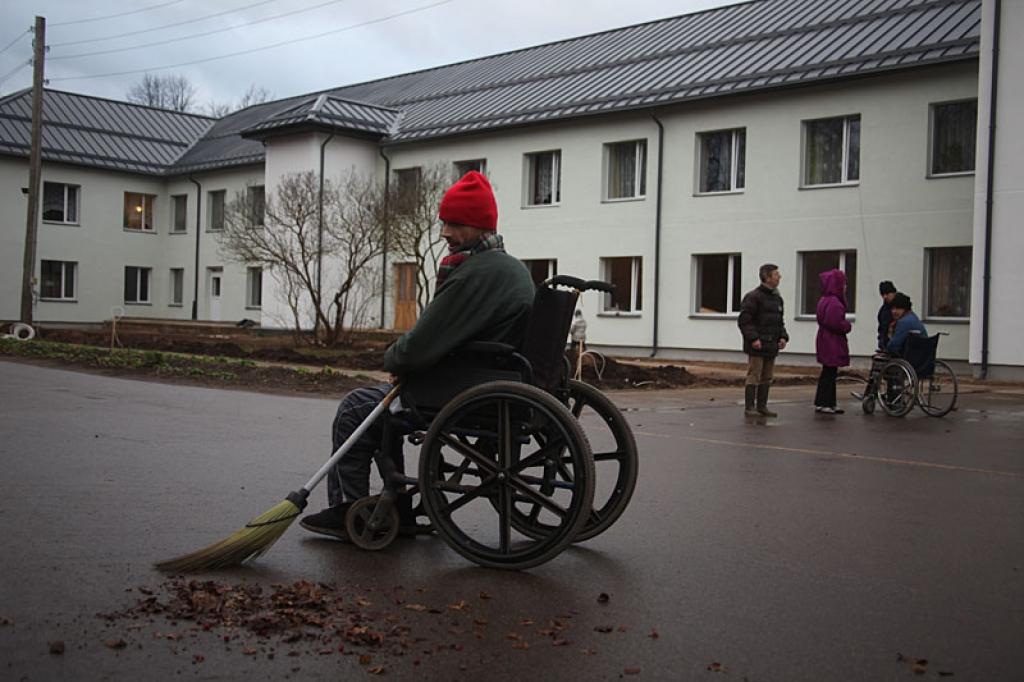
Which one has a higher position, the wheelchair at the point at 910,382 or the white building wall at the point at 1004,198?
the white building wall at the point at 1004,198

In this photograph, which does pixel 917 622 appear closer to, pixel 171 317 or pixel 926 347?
pixel 926 347

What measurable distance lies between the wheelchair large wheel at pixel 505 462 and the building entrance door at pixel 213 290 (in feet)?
137

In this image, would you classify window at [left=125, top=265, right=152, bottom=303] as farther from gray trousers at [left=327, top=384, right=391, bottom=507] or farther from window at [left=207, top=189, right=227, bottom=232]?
gray trousers at [left=327, top=384, right=391, bottom=507]

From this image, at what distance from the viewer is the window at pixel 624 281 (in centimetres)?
3069

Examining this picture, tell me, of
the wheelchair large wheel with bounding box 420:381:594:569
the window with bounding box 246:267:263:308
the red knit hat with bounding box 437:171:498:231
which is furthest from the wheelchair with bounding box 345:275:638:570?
the window with bounding box 246:267:263:308

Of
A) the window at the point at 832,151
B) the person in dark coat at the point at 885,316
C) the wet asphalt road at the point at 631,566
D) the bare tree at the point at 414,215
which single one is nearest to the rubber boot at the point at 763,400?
the person in dark coat at the point at 885,316

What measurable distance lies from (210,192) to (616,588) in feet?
144

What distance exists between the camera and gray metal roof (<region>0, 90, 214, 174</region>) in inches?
1764

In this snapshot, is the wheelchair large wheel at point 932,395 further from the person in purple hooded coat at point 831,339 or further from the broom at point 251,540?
the broom at point 251,540

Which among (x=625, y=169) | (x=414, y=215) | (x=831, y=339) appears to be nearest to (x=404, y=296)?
(x=414, y=215)

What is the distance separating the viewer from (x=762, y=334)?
45.2 ft

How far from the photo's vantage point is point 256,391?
15.2m

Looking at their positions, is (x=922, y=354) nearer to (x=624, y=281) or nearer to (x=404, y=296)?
(x=624, y=281)

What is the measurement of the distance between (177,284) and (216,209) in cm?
439
